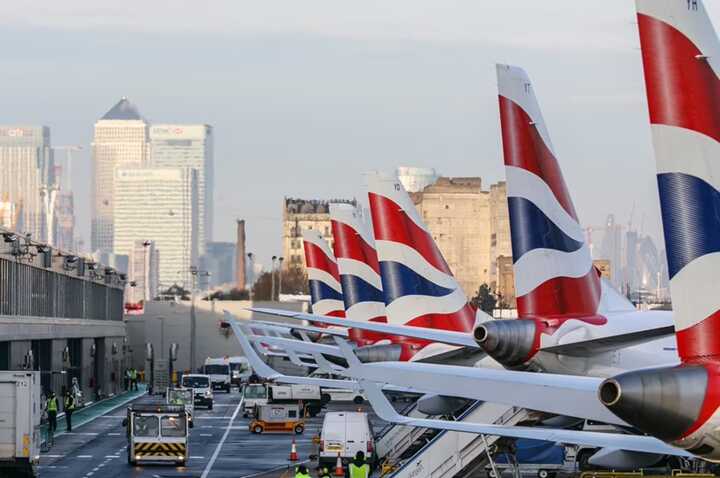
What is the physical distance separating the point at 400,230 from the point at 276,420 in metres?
39.3

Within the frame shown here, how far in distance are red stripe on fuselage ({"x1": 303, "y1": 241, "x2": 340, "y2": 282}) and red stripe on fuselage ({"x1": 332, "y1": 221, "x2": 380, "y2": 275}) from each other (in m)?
19.3

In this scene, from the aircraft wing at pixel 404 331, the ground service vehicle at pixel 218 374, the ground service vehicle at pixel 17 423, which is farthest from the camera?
the ground service vehicle at pixel 218 374

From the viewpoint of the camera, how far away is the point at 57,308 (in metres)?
107

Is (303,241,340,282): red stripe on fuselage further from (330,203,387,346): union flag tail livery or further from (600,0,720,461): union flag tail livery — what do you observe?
(600,0,720,461): union flag tail livery

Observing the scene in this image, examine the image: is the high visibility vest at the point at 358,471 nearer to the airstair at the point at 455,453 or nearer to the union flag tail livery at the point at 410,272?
the union flag tail livery at the point at 410,272

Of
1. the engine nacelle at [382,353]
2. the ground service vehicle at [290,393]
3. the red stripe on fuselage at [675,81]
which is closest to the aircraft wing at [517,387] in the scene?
the red stripe on fuselage at [675,81]

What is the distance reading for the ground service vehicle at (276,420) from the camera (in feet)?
282

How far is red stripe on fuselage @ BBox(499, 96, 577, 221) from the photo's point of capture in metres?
30.6

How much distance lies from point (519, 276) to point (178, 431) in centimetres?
3604

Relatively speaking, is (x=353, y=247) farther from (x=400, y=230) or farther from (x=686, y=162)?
(x=686, y=162)

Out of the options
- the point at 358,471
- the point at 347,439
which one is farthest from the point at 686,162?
the point at 347,439

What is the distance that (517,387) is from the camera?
1653 centimetres

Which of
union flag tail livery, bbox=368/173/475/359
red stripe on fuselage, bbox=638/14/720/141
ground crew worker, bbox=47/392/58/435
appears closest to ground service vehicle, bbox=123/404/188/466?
ground crew worker, bbox=47/392/58/435

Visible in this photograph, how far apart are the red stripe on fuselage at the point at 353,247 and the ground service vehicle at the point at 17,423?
1964 cm
